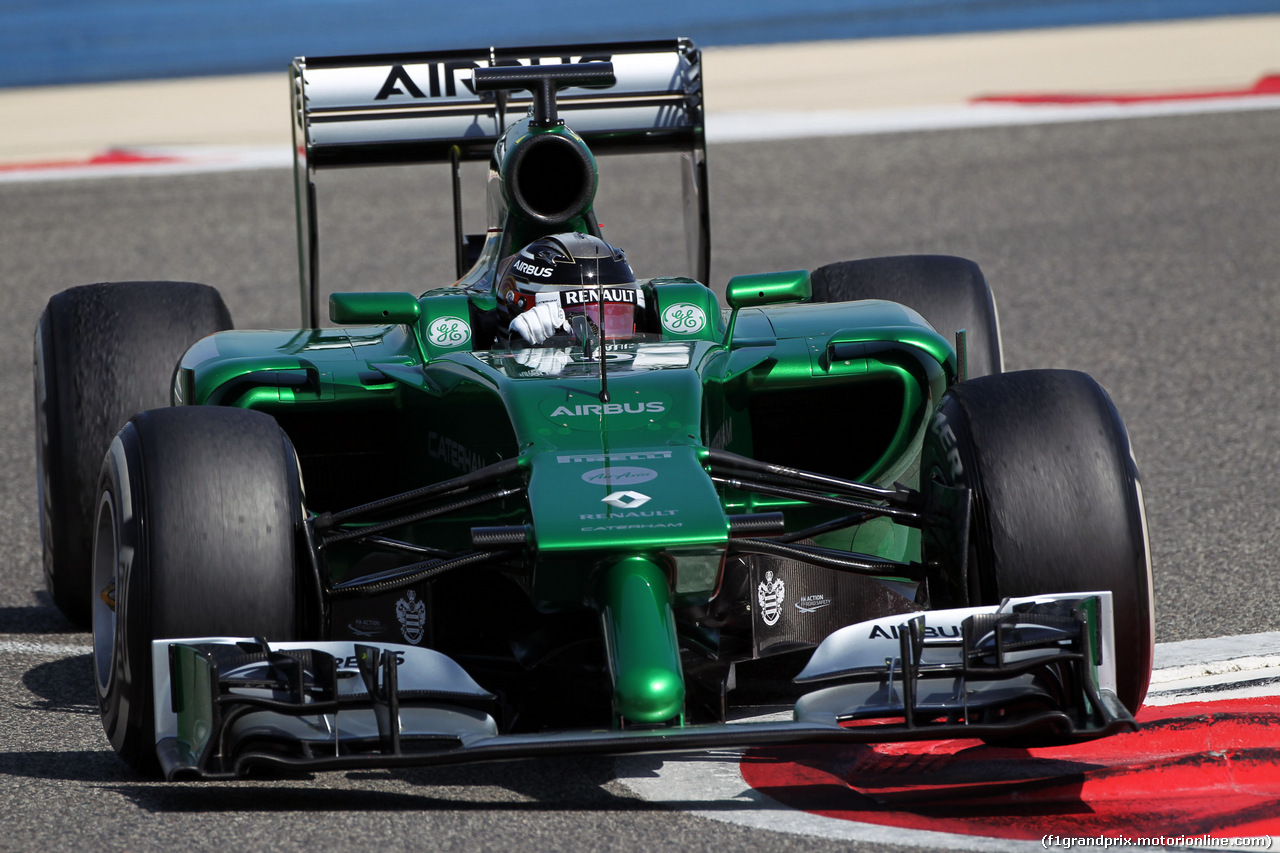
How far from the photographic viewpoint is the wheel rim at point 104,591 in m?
4.19

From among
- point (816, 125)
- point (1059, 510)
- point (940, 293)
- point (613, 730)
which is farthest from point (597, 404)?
point (816, 125)

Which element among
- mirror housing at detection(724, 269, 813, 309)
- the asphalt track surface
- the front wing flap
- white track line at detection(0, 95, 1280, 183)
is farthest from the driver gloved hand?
white track line at detection(0, 95, 1280, 183)

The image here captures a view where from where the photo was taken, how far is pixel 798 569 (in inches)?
183

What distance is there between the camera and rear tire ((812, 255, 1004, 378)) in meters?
5.91

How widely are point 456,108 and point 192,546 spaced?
3392 mm

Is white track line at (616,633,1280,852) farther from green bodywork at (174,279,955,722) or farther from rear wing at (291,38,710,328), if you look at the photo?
rear wing at (291,38,710,328)

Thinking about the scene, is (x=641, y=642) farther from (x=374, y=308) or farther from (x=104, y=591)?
(x=374, y=308)

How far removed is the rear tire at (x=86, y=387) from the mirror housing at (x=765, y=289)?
1819 mm

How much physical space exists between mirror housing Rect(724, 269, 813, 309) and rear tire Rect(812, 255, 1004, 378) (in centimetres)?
96

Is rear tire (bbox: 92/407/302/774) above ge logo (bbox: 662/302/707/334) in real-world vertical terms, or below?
below

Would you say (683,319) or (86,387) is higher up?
(683,319)

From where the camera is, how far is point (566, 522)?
388cm

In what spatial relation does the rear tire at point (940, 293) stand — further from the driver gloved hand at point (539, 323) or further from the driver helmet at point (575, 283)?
the driver gloved hand at point (539, 323)

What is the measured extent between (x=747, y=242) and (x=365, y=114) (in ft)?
18.9
